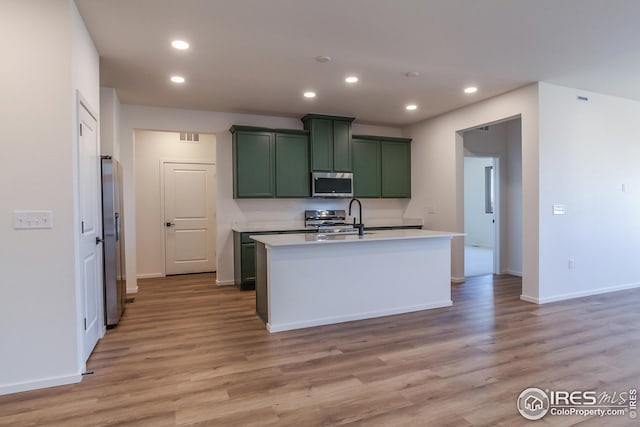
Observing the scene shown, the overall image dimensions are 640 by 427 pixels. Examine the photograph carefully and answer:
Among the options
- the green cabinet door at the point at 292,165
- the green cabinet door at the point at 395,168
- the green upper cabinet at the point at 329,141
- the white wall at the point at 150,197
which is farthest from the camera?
the green cabinet door at the point at 395,168

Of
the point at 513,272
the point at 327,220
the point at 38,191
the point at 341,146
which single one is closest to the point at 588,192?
the point at 513,272

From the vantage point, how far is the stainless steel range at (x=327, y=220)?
19.5ft

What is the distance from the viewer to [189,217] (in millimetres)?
6680

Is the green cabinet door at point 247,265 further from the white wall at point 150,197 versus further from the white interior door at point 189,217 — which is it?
the white wall at point 150,197

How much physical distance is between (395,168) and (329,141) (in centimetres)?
145

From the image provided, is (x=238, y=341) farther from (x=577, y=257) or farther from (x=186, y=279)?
(x=577, y=257)

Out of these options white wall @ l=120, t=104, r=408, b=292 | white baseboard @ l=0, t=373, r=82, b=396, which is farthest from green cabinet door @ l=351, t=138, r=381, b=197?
white baseboard @ l=0, t=373, r=82, b=396

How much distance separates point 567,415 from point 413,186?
488 centimetres

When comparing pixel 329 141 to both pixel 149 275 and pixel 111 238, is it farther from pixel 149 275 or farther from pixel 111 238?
pixel 149 275

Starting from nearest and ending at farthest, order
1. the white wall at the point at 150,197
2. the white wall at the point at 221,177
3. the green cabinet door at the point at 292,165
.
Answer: the white wall at the point at 221,177 < the green cabinet door at the point at 292,165 < the white wall at the point at 150,197

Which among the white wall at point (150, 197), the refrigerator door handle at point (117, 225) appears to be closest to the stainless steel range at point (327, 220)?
the white wall at point (150, 197)

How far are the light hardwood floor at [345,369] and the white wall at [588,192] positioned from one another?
0.65 m
